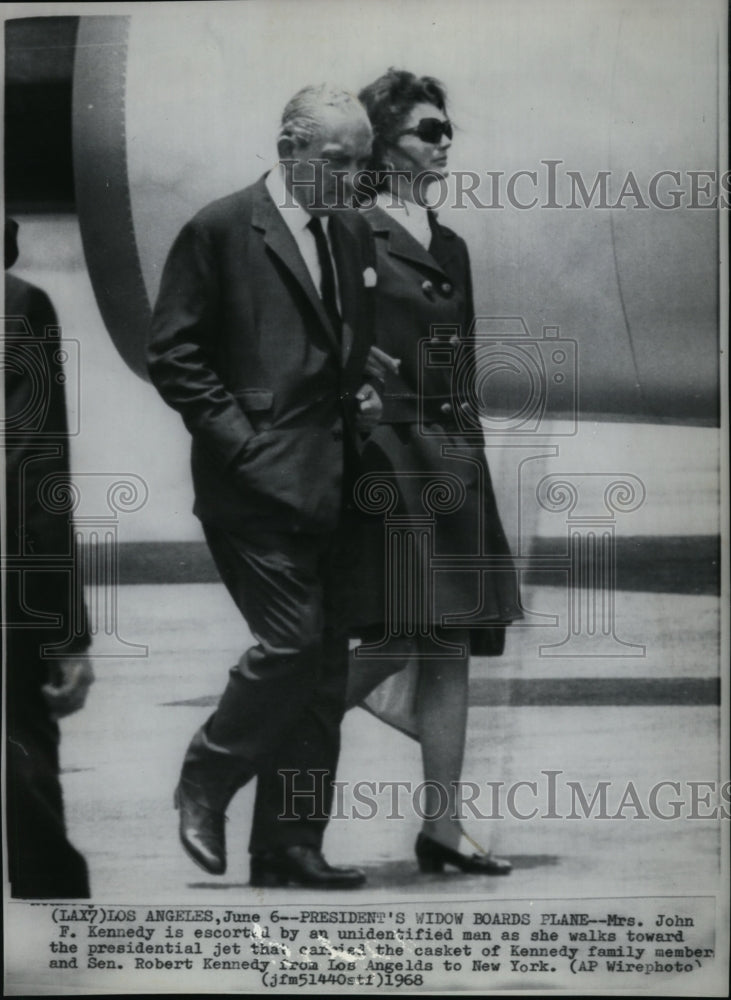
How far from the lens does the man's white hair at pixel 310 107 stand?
4312 mm

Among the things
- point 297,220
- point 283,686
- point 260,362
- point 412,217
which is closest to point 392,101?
point 412,217

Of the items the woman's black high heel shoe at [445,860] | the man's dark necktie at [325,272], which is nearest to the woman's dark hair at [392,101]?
the man's dark necktie at [325,272]

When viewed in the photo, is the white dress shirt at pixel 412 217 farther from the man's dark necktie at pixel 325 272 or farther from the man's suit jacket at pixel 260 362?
the man's suit jacket at pixel 260 362

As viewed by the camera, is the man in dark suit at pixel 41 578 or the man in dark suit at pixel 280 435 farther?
the man in dark suit at pixel 41 578

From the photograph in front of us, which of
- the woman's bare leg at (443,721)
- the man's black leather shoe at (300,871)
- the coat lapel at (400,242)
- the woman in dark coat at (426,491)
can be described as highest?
the coat lapel at (400,242)

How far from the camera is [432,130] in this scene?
436 centimetres

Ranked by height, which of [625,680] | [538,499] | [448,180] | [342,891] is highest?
[448,180]

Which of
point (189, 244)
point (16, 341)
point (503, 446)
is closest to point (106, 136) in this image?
point (189, 244)

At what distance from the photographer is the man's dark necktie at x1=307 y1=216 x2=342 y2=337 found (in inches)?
170

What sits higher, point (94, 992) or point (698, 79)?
point (698, 79)

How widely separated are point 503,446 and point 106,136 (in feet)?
5.55

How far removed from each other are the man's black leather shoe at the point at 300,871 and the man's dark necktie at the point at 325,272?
A: 68.4 inches

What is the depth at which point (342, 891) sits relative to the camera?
4348 mm

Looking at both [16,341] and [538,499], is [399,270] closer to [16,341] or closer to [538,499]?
[538,499]
